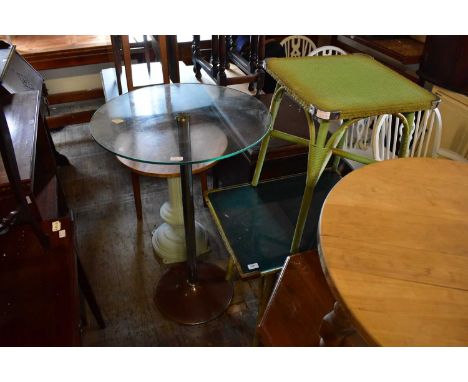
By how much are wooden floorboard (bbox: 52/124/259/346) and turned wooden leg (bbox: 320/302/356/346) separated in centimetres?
88

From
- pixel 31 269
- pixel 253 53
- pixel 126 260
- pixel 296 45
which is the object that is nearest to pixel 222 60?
pixel 253 53

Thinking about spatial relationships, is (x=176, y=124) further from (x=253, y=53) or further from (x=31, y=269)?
(x=253, y=53)

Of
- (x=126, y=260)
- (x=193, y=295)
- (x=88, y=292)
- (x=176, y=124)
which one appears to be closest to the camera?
(x=176, y=124)

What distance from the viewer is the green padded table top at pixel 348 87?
1031mm

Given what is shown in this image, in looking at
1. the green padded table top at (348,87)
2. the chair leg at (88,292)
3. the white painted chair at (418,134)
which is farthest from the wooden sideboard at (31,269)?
the white painted chair at (418,134)

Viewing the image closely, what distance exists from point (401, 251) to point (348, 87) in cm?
61

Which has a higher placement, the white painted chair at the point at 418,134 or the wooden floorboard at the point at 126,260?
the white painted chair at the point at 418,134

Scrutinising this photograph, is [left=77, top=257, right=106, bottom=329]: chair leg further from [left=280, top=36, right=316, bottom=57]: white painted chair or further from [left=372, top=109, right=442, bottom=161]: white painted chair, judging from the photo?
[left=280, top=36, right=316, bottom=57]: white painted chair

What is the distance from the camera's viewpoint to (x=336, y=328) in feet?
2.54

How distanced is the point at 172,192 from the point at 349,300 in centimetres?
138

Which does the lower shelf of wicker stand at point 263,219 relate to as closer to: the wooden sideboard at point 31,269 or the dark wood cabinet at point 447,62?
the wooden sideboard at point 31,269

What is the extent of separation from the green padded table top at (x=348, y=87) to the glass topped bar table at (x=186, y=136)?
212 millimetres

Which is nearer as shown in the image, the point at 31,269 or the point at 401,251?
the point at 401,251

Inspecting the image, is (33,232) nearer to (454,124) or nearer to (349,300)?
(349,300)
